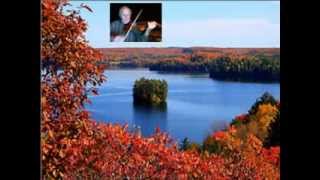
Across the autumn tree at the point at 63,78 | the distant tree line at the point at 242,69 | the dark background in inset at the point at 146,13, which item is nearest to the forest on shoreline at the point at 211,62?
A: the distant tree line at the point at 242,69

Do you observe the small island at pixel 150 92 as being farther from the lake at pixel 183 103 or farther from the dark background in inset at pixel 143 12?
the dark background in inset at pixel 143 12

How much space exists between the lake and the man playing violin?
37 centimetres

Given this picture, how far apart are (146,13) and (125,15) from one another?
66mm

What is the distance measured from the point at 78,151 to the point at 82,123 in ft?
0.37

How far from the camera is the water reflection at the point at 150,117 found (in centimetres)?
169

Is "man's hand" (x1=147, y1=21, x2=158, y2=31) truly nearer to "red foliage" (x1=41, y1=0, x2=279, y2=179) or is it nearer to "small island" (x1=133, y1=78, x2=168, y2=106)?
"small island" (x1=133, y1=78, x2=168, y2=106)

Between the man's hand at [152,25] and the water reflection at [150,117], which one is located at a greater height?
the man's hand at [152,25]

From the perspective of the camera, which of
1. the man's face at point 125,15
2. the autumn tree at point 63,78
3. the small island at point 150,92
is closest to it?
the man's face at point 125,15

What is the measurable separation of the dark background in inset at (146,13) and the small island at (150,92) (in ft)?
0.88

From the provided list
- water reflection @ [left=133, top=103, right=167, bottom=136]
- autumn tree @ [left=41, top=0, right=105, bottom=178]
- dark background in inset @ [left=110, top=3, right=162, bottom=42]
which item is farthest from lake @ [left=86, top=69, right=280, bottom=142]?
dark background in inset @ [left=110, top=3, right=162, bottom=42]

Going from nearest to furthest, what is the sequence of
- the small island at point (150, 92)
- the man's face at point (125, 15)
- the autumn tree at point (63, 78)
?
the man's face at point (125, 15) < the small island at point (150, 92) < the autumn tree at point (63, 78)

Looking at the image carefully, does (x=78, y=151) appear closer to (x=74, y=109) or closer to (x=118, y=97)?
(x=74, y=109)

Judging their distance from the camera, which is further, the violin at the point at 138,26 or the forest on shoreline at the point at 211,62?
the forest on shoreline at the point at 211,62
